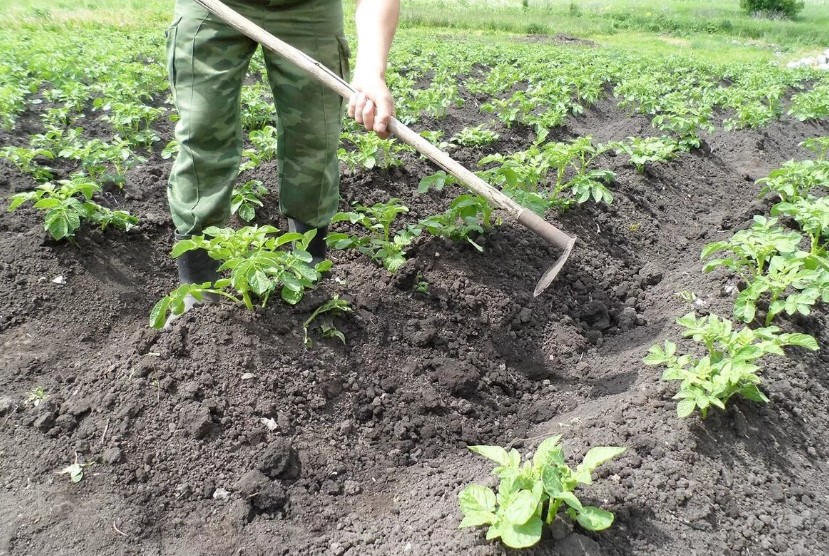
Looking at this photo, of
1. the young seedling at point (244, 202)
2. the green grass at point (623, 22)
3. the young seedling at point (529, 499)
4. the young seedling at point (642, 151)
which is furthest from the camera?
the green grass at point (623, 22)

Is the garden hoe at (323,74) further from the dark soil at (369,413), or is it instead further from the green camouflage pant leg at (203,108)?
the dark soil at (369,413)

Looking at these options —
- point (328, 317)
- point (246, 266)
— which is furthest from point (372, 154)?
point (246, 266)

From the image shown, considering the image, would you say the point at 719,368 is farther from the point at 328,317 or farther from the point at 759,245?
the point at 328,317

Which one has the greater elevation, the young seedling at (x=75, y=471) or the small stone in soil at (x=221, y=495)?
the small stone in soil at (x=221, y=495)

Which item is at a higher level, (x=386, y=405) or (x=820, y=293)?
(x=820, y=293)

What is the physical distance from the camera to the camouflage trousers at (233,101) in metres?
2.51

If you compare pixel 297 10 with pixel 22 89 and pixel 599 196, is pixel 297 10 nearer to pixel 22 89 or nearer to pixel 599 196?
pixel 599 196

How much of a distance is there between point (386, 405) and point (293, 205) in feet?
3.80

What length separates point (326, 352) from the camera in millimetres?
2379

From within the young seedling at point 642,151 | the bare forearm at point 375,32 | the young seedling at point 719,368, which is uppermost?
the bare forearm at point 375,32

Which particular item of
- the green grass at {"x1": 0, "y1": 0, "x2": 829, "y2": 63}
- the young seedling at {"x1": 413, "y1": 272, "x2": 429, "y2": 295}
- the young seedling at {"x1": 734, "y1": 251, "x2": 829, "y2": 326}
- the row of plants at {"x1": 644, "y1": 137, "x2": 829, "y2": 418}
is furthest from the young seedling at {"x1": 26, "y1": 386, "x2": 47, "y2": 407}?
the green grass at {"x1": 0, "y1": 0, "x2": 829, "y2": 63}

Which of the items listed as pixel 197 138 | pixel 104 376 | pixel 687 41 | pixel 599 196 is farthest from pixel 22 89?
pixel 687 41

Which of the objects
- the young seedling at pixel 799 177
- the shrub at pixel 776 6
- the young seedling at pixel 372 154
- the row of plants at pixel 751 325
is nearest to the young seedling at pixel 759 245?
the row of plants at pixel 751 325

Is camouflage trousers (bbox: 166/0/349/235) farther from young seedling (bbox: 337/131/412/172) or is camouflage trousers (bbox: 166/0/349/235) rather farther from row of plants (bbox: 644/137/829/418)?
row of plants (bbox: 644/137/829/418)
